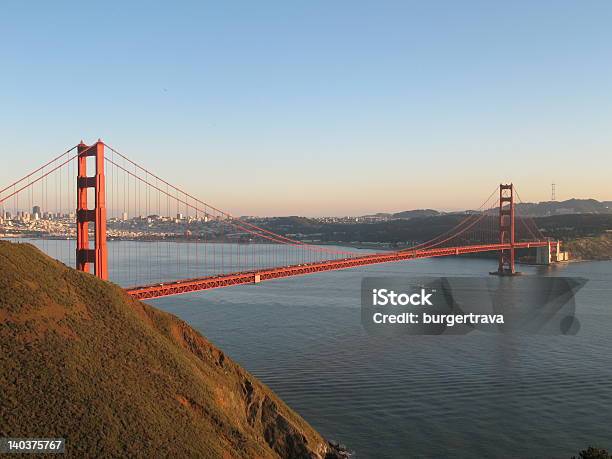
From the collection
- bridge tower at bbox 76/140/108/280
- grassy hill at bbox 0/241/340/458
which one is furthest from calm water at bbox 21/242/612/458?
bridge tower at bbox 76/140/108/280

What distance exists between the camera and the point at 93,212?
73.1 ft

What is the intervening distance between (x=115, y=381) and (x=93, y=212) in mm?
12426

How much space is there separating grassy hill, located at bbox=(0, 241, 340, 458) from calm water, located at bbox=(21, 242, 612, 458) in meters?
2.75

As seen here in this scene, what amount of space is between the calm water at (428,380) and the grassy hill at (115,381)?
275 centimetres

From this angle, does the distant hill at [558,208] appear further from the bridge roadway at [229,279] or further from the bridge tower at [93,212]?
the bridge tower at [93,212]

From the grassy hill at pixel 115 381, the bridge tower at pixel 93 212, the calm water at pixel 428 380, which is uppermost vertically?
the bridge tower at pixel 93 212

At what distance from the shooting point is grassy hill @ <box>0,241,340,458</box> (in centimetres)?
990

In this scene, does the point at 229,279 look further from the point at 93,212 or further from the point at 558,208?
the point at 558,208

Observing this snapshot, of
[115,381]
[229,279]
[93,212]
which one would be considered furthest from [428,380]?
[93,212]

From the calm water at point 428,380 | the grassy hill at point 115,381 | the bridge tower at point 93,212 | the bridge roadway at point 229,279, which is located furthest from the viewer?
the bridge roadway at point 229,279

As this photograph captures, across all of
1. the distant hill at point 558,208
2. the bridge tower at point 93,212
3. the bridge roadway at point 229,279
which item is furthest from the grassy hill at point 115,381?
the distant hill at point 558,208

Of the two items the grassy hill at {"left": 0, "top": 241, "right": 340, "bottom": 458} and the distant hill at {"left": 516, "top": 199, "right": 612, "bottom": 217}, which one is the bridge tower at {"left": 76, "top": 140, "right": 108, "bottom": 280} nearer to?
the grassy hill at {"left": 0, "top": 241, "right": 340, "bottom": 458}

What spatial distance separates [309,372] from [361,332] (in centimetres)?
824

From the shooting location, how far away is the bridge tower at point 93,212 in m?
21.3
